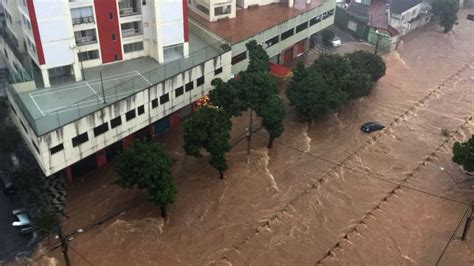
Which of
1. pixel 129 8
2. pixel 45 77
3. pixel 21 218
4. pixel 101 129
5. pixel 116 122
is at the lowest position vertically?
pixel 21 218

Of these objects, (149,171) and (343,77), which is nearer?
(149,171)

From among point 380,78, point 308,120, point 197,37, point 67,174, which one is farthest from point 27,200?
point 380,78

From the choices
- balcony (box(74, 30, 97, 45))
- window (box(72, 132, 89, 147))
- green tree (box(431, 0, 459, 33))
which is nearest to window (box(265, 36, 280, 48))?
balcony (box(74, 30, 97, 45))

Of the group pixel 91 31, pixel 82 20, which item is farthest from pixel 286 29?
pixel 82 20

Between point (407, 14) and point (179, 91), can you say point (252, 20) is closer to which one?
point (179, 91)

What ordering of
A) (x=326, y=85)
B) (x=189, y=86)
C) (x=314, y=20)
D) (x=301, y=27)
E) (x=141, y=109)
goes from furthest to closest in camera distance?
1. (x=314, y=20)
2. (x=301, y=27)
3. (x=326, y=85)
4. (x=189, y=86)
5. (x=141, y=109)

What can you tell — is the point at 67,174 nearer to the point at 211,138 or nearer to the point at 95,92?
the point at 95,92

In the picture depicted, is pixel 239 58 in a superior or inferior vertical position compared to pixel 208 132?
superior
